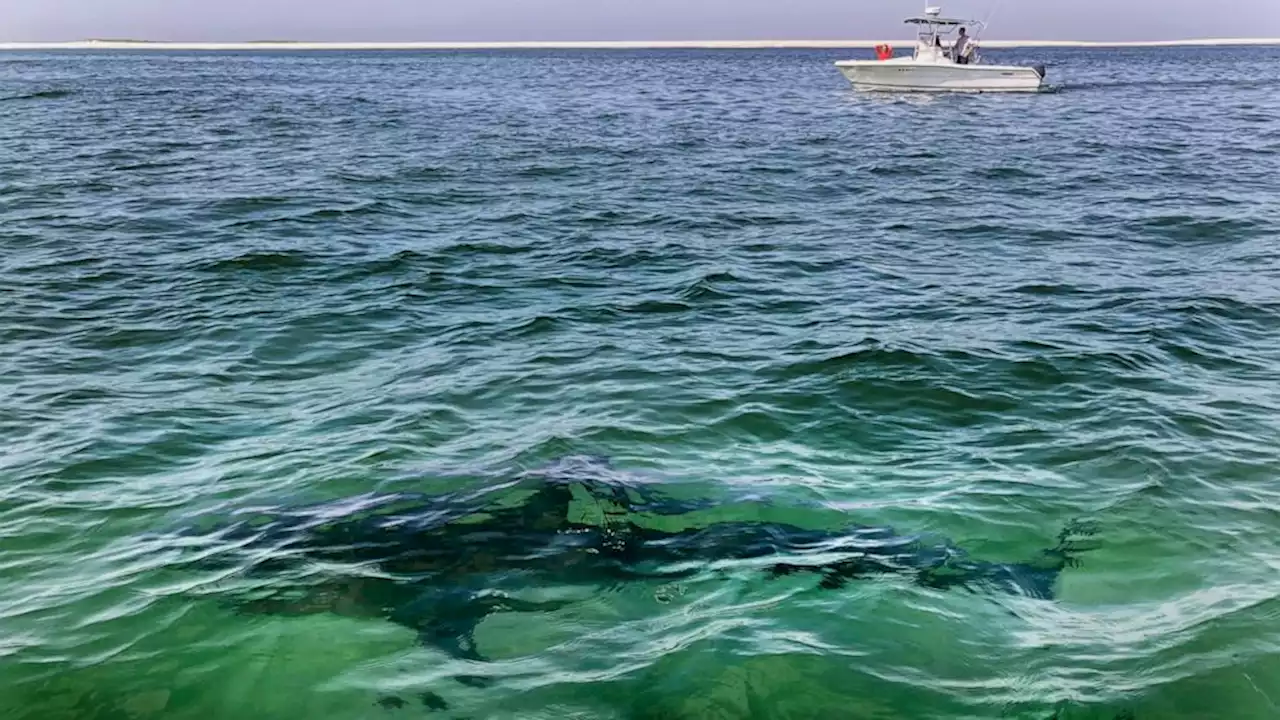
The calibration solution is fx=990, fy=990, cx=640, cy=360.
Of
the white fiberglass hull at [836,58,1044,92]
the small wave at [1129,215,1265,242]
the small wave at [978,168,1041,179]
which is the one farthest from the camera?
the white fiberglass hull at [836,58,1044,92]

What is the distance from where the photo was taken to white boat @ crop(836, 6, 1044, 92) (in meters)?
42.9

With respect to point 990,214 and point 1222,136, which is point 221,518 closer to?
point 990,214

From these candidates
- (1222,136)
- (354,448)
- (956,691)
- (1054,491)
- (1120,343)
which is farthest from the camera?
(1222,136)

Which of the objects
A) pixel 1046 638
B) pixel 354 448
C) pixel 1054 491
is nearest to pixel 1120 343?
pixel 1054 491

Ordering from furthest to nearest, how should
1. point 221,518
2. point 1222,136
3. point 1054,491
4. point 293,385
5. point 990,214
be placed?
point 1222,136 < point 990,214 < point 293,385 < point 1054,491 < point 221,518

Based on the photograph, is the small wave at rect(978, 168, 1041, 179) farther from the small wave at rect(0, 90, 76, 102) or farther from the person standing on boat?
the small wave at rect(0, 90, 76, 102)

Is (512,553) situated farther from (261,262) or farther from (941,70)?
(941,70)

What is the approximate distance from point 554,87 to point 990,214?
39.1 metres

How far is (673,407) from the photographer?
9.03m

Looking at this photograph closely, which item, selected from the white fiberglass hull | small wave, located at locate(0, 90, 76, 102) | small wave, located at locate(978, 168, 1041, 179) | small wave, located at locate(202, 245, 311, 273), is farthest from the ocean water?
small wave, located at locate(0, 90, 76, 102)

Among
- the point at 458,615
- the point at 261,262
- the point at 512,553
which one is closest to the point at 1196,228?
the point at 512,553

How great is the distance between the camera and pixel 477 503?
22.5 feet

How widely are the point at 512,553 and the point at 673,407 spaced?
3.18 meters

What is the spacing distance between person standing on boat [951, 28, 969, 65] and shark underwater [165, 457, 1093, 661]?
4140cm
